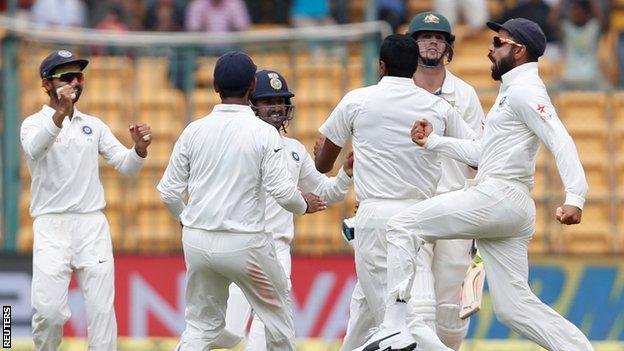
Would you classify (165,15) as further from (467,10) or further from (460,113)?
(460,113)

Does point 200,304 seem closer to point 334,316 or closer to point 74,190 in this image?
point 74,190

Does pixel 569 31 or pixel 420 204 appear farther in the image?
pixel 569 31

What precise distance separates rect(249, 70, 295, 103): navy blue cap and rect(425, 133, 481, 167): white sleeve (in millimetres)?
1313

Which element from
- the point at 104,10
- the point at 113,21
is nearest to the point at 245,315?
the point at 113,21

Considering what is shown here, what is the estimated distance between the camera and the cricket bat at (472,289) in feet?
38.1

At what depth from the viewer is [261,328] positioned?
11836mm

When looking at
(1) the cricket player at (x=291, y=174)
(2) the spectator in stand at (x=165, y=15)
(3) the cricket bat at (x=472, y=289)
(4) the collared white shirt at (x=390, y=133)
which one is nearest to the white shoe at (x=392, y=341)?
(3) the cricket bat at (x=472, y=289)

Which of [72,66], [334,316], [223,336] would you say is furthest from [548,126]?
[334,316]

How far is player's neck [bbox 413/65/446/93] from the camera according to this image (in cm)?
1219

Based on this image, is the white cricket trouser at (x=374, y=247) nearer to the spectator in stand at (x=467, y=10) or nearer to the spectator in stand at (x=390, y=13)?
→ the spectator in stand at (x=390, y=13)

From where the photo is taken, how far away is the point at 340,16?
18188 mm

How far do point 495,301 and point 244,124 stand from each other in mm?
1932

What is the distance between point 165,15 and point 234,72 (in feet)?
24.4

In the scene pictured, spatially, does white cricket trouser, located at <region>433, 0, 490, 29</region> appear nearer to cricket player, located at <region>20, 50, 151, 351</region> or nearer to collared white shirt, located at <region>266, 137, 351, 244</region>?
collared white shirt, located at <region>266, 137, 351, 244</region>
